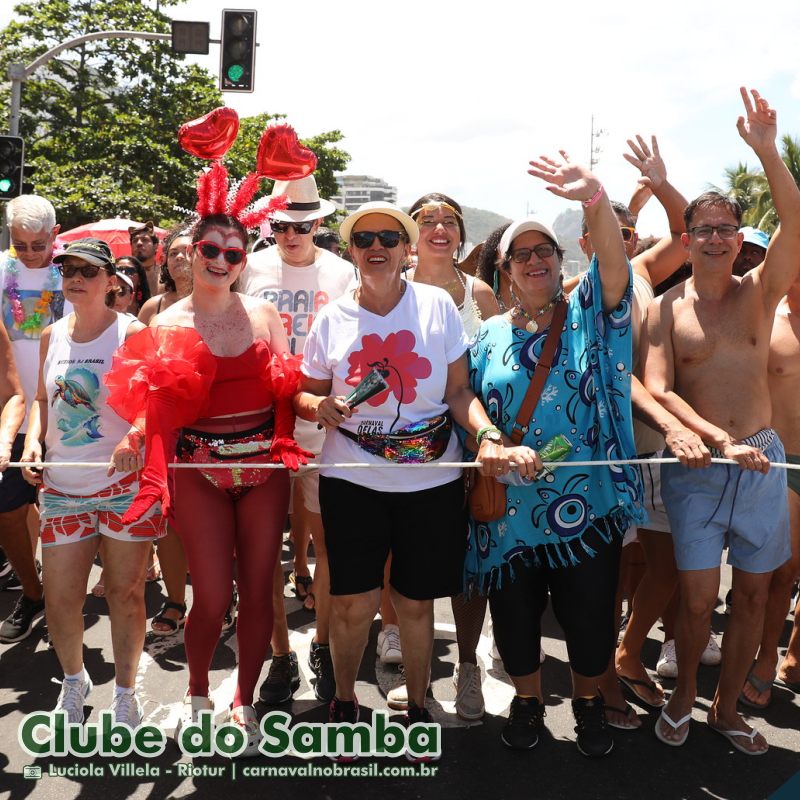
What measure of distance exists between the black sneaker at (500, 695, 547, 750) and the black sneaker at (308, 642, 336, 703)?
90cm

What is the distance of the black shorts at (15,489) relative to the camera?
4.82 m

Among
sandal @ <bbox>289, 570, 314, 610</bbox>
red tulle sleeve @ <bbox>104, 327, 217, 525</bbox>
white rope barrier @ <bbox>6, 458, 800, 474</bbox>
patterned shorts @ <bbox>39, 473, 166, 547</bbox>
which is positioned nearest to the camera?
red tulle sleeve @ <bbox>104, 327, 217, 525</bbox>

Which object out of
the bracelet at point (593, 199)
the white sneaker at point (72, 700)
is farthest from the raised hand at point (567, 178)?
the white sneaker at point (72, 700)

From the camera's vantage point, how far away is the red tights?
11.5 ft

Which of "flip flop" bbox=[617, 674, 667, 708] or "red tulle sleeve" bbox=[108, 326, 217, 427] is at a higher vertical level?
"red tulle sleeve" bbox=[108, 326, 217, 427]

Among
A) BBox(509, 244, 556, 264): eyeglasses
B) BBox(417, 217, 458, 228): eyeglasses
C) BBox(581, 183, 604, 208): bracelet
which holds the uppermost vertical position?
BBox(581, 183, 604, 208): bracelet

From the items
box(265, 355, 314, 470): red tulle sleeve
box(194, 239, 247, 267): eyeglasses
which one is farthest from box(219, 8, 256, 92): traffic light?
box(265, 355, 314, 470): red tulle sleeve

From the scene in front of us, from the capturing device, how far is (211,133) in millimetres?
3775

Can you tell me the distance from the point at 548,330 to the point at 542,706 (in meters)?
1.69

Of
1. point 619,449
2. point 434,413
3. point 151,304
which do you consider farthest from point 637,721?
point 151,304

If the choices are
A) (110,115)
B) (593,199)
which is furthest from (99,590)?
(110,115)

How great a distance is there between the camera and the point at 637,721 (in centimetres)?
392

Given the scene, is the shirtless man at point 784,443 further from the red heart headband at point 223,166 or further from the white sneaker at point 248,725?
the red heart headband at point 223,166

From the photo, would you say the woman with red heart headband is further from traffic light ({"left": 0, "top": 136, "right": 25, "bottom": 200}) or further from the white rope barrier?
traffic light ({"left": 0, "top": 136, "right": 25, "bottom": 200})
